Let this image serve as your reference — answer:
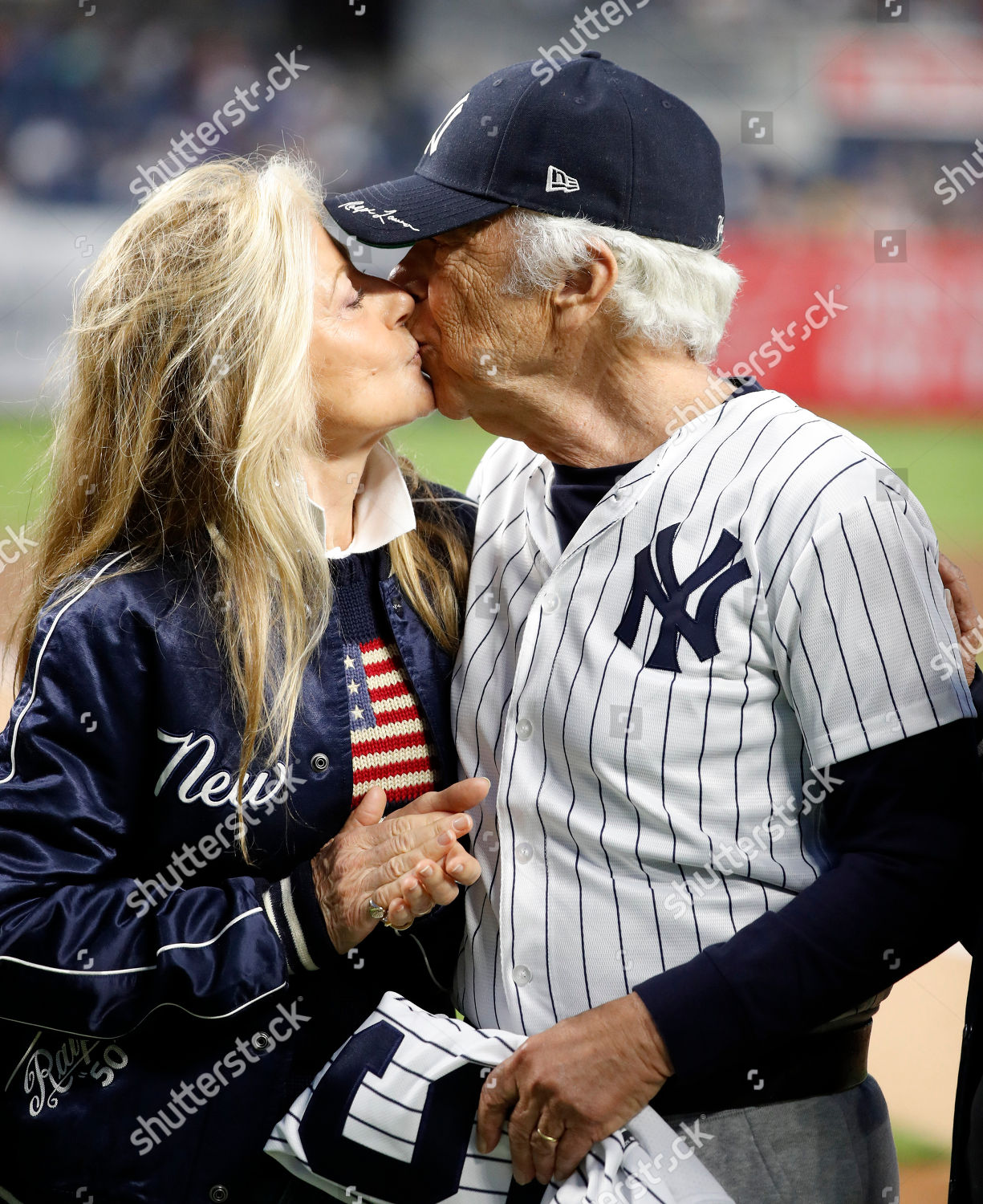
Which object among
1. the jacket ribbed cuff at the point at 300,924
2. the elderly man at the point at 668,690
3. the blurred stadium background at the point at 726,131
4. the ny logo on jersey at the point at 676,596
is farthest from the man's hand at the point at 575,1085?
the blurred stadium background at the point at 726,131

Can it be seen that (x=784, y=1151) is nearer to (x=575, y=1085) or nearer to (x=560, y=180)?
(x=575, y=1085)

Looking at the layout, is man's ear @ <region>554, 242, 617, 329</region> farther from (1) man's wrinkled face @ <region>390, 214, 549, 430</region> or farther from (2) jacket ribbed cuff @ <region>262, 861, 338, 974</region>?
(2) jacket ribbed cuff @ <region>262, 861, 338, 974</region>

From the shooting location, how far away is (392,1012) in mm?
1436

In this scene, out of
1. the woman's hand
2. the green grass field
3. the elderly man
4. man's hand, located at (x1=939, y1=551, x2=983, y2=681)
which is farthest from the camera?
the green grass field

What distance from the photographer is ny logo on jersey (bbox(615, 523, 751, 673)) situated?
1.38 metres

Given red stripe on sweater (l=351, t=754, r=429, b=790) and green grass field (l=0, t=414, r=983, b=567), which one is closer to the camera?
red stripe on sweater (l=351, t=754, r=429, b=790)

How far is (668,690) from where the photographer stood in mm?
1386

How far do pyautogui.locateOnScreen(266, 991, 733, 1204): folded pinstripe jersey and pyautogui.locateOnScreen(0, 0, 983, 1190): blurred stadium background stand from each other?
25.7 ft

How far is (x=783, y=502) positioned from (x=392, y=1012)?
80 centimetres

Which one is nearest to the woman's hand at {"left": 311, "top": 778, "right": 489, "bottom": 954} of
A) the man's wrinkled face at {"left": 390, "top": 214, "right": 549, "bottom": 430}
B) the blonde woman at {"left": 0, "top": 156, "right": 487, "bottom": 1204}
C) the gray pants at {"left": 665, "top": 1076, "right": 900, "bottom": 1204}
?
the blonde woman at {"left": 0, "top": 156, "right": 487, "bottom": 1204}

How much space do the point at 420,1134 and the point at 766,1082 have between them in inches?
16.6

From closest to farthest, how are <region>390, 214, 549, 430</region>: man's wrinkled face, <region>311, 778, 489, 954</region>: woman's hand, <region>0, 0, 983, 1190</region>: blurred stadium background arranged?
<region>311, 778, 489, 954</region>: woman's hand, <region>390, 214, 549, 430</region>: man's wrinkled face, <region>0, 0, 983, 1190</region>: blurred stadium background

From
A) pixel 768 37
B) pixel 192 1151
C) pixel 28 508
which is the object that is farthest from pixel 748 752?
pixel 768 37

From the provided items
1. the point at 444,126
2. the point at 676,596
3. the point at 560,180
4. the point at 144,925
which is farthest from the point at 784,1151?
the point at 444,126
